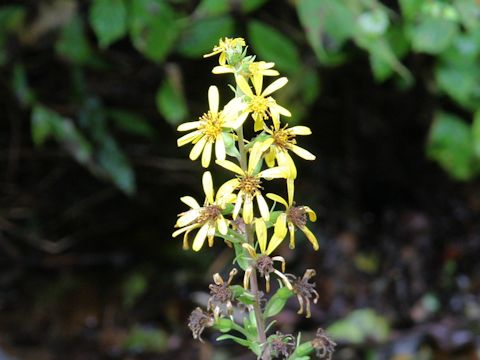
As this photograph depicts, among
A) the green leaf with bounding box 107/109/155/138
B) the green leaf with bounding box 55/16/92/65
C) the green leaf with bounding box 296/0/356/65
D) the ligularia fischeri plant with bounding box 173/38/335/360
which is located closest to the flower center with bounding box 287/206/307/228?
the ligularia fischeri plant with bounding box 173/38/335/360

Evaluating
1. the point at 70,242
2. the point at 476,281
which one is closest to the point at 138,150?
the point at 70,242

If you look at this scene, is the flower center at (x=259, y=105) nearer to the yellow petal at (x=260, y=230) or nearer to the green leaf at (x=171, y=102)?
the yellow petal at (x=260, y=230)

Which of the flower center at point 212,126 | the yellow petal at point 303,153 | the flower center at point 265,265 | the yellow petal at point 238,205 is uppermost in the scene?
the flower center at point 212,126

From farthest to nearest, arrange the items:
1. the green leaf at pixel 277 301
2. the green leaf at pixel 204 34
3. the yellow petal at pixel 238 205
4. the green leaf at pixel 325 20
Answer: the green leaf at pixel 204 34
the green leaf at pixel 325 20
the green leaf at pixel 277 301
the yellow petal at pixel 238 205

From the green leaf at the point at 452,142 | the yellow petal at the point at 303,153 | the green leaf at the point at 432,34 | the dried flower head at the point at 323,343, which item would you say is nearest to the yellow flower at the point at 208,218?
the yellow petal at the point at 303,153

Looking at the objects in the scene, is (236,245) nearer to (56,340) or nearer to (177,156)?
(177,156)

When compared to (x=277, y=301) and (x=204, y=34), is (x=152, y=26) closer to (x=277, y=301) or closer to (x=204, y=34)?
(x=204, y=34)

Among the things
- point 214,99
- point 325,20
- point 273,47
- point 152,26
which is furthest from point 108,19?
point 214,99

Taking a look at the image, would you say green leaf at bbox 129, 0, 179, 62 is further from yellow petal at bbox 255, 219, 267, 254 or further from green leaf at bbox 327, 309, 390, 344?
yellow petal at bbox 255, 219, 267, 254
